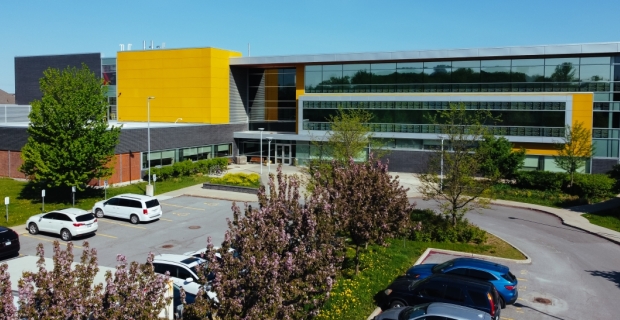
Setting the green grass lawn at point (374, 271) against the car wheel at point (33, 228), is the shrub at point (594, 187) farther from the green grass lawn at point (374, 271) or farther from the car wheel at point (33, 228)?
the car wheel at point (33, 228)

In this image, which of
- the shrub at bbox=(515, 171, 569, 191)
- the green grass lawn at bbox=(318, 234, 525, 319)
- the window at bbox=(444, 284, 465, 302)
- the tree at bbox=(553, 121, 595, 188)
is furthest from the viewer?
the shrub at bbox=(515, 171, 569, 191)

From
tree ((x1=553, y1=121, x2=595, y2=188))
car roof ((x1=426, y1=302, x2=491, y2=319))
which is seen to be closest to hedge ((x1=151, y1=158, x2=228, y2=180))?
tree ((x1=553, y1=121, x2=595, y2=188))

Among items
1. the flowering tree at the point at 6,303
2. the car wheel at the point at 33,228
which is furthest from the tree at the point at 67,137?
the flowering tree at the point at 6,303

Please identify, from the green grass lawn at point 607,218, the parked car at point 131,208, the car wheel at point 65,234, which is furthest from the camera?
the green grass lawn at point 607,218

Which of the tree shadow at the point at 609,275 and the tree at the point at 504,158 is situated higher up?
the tree at the point at 504,158

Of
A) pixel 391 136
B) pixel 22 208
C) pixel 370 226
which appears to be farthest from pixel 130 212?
pixel 391 136

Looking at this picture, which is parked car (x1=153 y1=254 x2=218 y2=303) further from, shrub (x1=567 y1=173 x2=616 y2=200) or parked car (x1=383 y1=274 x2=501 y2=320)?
shrub (x1=567 y1=173 x2=616 y2=200)

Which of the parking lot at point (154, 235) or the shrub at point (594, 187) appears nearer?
the parking lot at point (154, 235)

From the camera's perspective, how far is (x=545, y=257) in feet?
73.3

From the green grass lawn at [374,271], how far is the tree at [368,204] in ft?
2.92

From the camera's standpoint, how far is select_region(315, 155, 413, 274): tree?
16703mm

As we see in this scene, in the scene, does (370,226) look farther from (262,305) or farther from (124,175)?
(124,175)

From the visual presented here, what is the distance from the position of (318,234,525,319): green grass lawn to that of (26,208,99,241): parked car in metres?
12.0

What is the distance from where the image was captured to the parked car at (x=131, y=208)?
27.3 metres
